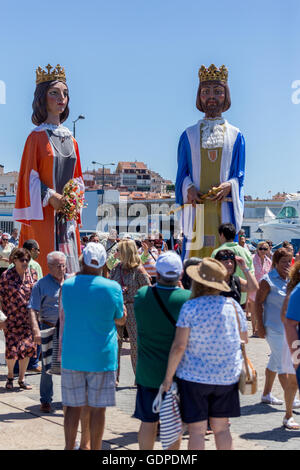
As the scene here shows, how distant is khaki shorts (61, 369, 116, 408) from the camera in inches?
185

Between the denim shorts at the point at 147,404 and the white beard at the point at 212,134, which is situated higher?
the white beard at the point at 212,134

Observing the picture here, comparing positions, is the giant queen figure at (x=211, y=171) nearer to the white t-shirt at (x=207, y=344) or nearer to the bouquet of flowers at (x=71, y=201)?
the bouquet of flowers at (x=71, y=201)

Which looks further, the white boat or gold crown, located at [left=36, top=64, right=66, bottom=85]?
Answer: the white boat

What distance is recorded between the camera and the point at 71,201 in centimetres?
879

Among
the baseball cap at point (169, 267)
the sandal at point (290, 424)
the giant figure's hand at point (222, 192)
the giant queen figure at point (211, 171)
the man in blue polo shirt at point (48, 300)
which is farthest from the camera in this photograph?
the giant queen figure at point (211, 171)

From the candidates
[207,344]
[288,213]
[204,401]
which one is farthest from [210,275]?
[288,213]

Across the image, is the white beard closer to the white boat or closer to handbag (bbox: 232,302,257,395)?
handbag (bbox: 232,302,257,395)

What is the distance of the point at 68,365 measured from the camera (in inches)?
185

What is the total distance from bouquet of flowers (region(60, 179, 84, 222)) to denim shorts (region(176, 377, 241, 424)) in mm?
4895

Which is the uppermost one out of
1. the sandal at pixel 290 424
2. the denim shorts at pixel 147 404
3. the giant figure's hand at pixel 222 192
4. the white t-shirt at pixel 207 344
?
the giant figure's hand at pixel 222 192

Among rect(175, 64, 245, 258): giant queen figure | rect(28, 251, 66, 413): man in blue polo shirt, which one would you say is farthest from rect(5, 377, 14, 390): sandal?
rect(175, 64, 245, 258): giant queen figure

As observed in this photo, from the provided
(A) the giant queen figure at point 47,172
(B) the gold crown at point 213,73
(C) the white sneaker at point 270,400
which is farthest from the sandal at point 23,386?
(B) the gold crown at point 213,73

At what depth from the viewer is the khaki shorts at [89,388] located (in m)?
4.69

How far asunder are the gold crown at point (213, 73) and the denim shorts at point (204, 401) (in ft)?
15.7
